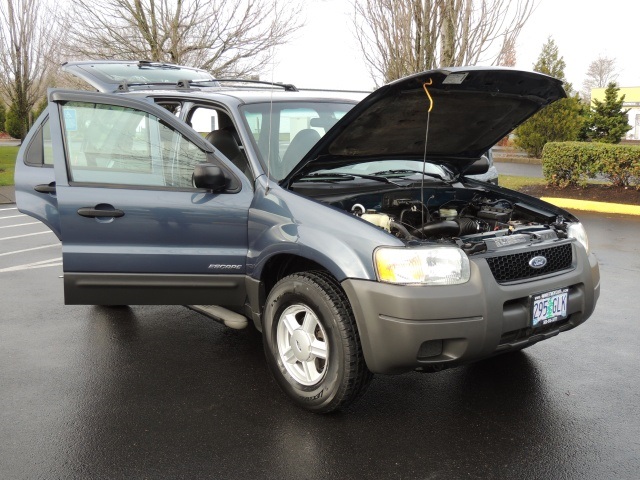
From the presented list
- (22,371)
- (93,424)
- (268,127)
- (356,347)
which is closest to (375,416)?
(356,347)

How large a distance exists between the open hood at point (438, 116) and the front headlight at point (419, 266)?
3.03ft

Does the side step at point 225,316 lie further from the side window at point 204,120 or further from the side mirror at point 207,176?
the side window at point 204,120

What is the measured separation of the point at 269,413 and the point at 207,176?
1.46 metres

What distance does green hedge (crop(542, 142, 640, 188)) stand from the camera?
1250 cm

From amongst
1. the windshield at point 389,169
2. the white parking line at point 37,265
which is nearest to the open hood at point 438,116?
the windshield at point 389,169

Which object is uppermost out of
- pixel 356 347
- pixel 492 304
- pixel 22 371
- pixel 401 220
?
pixel 401 220

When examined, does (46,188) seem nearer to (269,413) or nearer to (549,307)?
(269,413)

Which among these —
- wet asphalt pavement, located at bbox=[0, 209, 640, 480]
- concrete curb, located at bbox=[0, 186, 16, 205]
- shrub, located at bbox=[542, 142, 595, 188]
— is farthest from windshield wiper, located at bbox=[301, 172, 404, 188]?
concrete curb, located at bbox=[0, 186, 16, 205]

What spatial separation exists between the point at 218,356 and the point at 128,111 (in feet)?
6.06

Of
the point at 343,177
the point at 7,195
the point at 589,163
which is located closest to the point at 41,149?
the point at 343,177

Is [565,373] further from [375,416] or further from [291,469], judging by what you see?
[291,469]

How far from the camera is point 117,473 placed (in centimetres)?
308

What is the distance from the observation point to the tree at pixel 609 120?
2500 centimetres

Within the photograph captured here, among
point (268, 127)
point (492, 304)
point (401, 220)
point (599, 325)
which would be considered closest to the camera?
point (492, 304)
